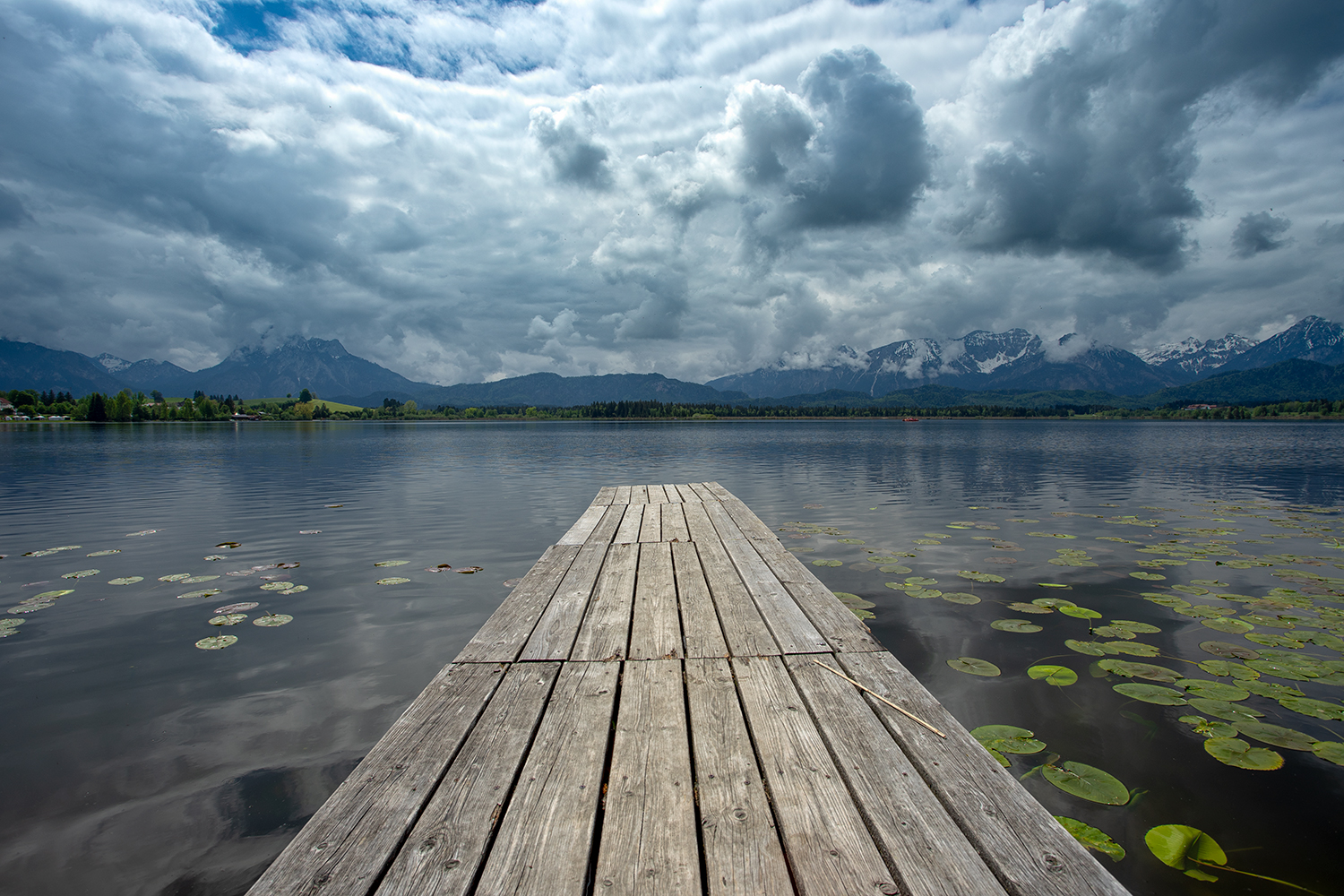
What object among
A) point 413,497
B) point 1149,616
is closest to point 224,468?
point 413,497

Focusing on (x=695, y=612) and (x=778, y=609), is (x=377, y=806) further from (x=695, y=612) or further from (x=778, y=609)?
(x=778, y=609)

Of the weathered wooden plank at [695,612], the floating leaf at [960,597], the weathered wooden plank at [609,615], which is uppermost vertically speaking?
the weathered wooden plank at [695,612]

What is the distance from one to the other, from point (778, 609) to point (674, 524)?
558 centimetres

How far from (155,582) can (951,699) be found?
14.2m

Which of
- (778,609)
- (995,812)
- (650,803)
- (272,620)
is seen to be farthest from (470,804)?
Answer: (272,620)

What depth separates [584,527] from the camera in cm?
1175

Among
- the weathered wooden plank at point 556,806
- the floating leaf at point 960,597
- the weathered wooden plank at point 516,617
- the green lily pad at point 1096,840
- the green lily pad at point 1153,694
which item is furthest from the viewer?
the floating leaf at point 960,597

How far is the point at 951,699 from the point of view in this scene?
670 centimetres

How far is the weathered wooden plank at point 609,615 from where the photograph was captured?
5270mm

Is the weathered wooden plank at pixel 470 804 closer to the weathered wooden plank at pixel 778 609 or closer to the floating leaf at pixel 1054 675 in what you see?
the weathered wooden plank at pixel 778 609

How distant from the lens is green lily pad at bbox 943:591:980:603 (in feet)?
32.7

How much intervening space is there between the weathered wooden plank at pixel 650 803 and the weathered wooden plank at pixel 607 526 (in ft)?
19.5

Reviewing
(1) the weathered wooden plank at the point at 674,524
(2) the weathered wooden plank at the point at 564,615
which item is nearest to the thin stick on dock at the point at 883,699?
(2) the weathered wooden plank at the point at 564,615

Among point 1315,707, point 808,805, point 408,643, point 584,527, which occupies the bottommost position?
point 408,643
